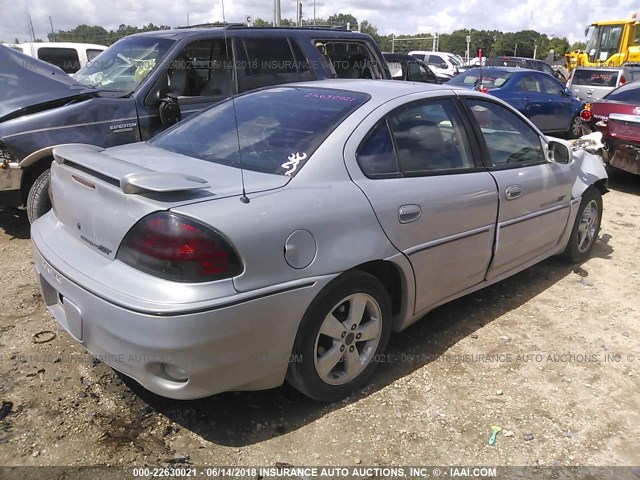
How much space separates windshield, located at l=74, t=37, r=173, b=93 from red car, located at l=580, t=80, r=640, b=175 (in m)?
5.73

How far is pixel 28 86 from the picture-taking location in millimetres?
5230

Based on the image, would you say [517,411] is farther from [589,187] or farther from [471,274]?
[589,187]

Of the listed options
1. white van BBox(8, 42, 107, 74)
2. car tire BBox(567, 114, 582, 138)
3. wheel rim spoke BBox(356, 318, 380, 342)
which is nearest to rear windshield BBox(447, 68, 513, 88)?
car tire BBox(567, 114, 582, 138)

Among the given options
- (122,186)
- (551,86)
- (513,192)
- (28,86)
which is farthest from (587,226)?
(551,86)

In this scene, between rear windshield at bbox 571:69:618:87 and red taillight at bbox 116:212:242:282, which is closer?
red taillight at bbox 116:212:242:282

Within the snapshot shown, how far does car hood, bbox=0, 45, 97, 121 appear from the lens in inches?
199

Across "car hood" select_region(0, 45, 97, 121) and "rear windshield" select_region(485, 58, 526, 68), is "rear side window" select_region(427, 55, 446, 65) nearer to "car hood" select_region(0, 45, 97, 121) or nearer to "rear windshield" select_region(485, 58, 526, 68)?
"rear windshield" select_region(485, 58, 526, 68)

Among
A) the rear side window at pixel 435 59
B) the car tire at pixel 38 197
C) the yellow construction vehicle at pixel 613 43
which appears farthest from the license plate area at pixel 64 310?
the rear side window at pixel 435 59

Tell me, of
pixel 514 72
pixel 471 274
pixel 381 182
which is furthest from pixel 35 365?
pixel 514 72

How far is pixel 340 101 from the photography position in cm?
323

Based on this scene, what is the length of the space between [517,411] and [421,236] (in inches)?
41.5

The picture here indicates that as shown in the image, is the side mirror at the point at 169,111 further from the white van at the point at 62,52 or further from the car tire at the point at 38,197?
the white van at the point at 62,52

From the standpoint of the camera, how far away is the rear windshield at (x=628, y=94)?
7771 millimetres

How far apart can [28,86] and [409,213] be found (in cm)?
407
